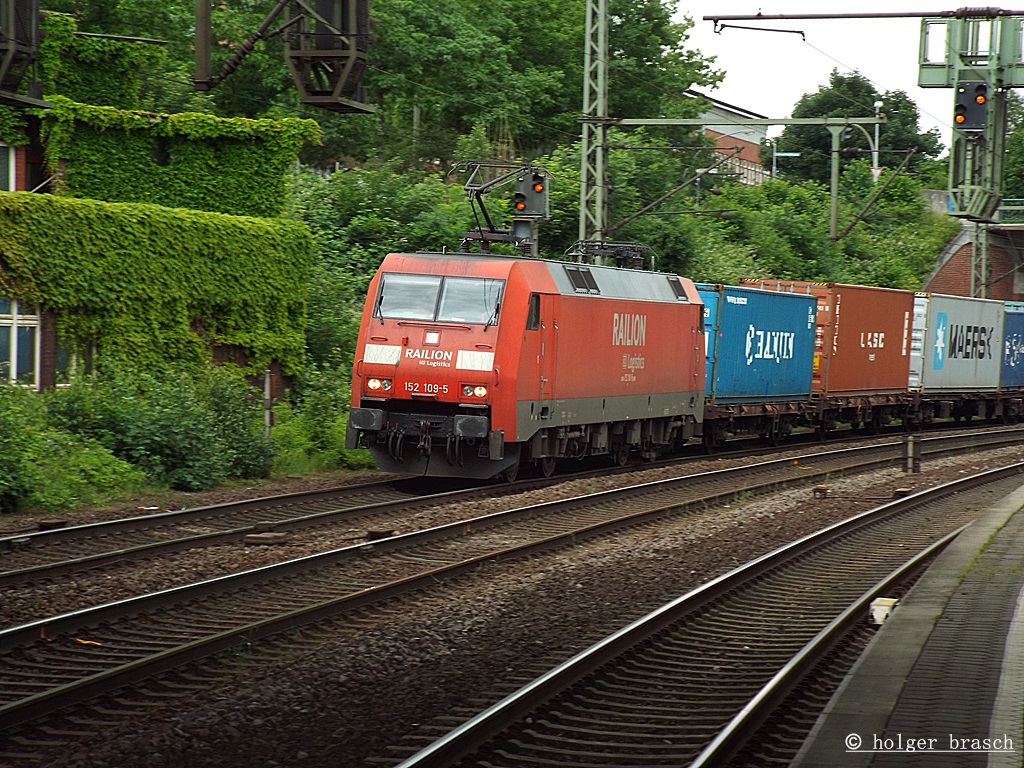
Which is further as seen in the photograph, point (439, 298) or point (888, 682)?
point (439, 298)

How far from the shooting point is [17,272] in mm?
21047

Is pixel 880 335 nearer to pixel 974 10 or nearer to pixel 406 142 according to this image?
pixel 974 10

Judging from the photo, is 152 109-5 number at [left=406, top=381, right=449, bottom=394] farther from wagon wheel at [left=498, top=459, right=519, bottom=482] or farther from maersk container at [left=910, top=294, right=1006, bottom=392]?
maersk container at [left=910, top=294, right=1006, bottom=392]

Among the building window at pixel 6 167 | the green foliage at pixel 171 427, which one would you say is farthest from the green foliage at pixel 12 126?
the green foliage at pixel 171 427

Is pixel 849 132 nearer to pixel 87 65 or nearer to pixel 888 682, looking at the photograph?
pixel 87 65

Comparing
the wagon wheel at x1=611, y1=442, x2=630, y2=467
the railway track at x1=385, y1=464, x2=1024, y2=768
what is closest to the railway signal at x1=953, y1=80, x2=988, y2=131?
the wagon wheel at x1=611, y1=442, x2=630, y2=467

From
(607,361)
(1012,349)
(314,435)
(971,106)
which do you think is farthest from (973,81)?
(1012,349)

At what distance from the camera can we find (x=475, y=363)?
57.7ft

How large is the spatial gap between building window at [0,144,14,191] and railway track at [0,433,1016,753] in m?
14.5

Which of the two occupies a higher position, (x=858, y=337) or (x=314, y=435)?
(x=858, y=337)

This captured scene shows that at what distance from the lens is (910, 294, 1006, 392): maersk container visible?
3494cm

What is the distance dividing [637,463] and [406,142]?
88.3 feet

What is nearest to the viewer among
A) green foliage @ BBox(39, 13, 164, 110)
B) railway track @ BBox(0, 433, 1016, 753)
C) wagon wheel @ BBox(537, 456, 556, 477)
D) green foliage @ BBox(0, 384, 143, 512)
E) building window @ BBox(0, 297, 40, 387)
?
railway track @ BBox(0, 433, 1016, 753)

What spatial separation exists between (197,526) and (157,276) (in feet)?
33.1
